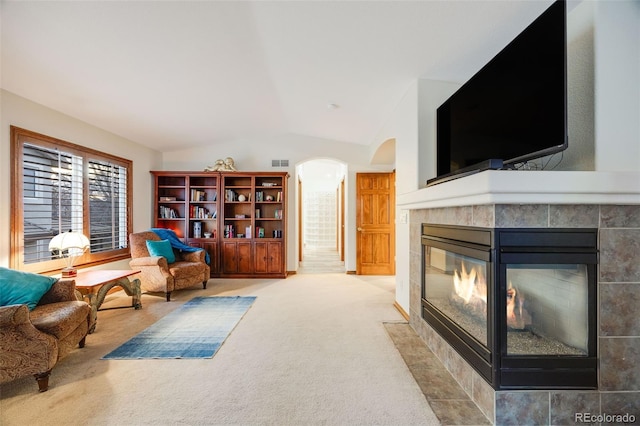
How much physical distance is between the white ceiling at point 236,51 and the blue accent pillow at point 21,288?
183 centimetres

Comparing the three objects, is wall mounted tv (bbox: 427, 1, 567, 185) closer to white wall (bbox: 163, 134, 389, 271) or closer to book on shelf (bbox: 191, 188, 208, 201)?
white wall (bbox: 163, 134, 389, 271)

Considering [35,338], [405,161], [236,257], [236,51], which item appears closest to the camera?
[35,338]

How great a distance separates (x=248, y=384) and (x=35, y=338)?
4.73 ft

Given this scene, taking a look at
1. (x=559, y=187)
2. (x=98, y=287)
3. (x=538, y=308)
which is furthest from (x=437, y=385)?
(x=98, y=287)

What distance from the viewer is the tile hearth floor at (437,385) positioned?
5.35ft

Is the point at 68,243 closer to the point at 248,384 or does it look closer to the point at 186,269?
the point at 186,269

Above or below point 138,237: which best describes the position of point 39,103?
above

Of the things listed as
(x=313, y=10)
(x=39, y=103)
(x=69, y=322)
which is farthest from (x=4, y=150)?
(x=313, y=10)

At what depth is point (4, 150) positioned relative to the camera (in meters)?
2.79

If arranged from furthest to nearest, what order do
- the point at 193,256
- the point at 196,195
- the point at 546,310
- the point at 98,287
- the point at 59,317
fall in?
the point at 196,195 → the point at 193,256 → the point at 98,287 → the point at 59,317 → the point at 546,310

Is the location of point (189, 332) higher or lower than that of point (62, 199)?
lower

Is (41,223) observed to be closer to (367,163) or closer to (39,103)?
(39,103)

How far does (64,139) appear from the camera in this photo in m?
3.47

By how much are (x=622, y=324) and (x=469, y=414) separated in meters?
0.98
